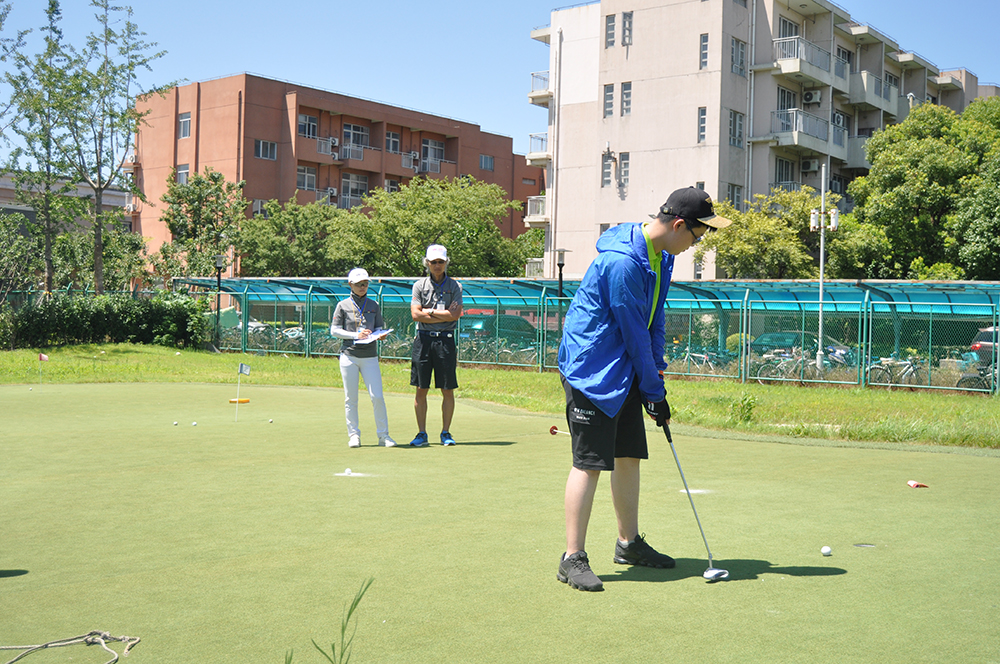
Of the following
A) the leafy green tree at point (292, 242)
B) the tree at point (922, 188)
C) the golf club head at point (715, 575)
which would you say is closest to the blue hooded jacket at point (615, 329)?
the golf club head at point (715, 575)

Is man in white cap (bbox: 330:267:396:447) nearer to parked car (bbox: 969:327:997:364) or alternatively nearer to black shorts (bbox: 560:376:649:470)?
black shorts (bbox: 560:376:649:470)

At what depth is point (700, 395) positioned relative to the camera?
18438mm

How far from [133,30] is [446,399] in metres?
31.0

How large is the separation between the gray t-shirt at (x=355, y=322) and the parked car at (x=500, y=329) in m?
17.2

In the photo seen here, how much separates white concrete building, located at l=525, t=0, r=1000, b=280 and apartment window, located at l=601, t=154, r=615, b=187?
0.06 meters

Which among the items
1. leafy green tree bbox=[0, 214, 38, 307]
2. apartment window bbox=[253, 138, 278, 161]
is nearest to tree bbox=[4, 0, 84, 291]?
leafy green tree bbox=[0, 214, 38, 307]

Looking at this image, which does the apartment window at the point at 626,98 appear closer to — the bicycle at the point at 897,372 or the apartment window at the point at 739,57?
the apartment window at the point at 739,57

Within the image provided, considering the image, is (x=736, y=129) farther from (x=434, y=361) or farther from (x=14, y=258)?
(x=434, y=361)

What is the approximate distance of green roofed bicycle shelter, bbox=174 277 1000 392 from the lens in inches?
877

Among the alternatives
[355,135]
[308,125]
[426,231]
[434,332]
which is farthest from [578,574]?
[355,135]

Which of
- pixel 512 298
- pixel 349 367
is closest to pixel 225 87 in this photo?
pixel 512 298

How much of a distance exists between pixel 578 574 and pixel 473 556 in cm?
74

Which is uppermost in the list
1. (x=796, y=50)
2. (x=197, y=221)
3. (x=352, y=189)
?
(x=796, y=50)

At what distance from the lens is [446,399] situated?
33.0 ft
